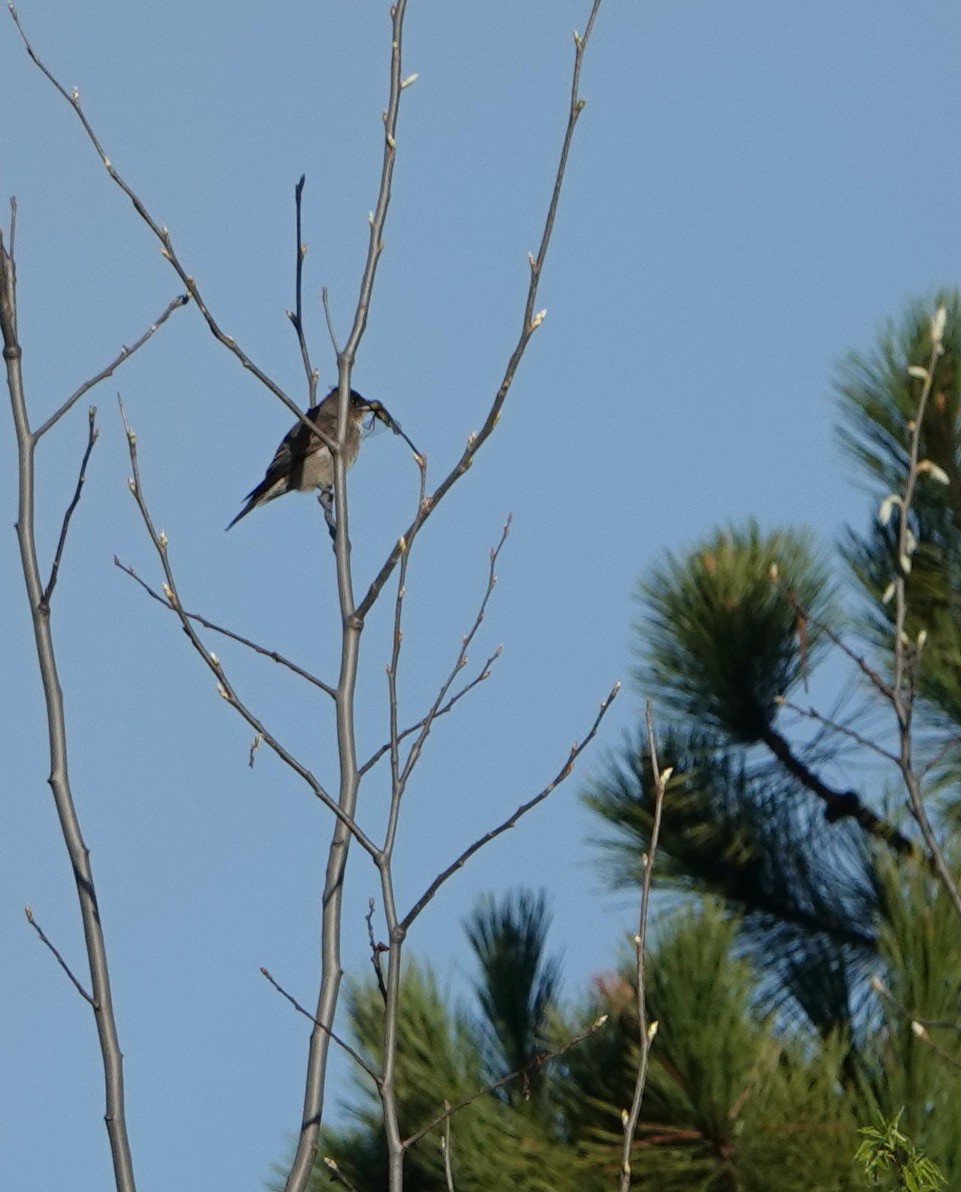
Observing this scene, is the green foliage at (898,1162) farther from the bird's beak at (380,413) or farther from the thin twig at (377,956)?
the bird's beak at (380,413)

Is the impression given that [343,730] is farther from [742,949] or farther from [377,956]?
[742,949]

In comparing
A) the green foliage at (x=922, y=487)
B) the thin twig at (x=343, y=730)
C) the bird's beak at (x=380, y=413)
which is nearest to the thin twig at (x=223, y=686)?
the thin twig at (x=343, y=730)

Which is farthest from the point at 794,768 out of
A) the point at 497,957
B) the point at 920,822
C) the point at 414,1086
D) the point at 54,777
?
the point at 54,777

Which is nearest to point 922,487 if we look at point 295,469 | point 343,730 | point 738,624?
point 738,624

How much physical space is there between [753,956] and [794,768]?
0.53 metres

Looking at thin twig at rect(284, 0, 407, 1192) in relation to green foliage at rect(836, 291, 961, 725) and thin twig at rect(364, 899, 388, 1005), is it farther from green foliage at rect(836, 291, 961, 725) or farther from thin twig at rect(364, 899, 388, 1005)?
green foliage at rect(836, 291, 961, 725)

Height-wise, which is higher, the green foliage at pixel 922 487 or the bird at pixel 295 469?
the bird at pixel 295 469

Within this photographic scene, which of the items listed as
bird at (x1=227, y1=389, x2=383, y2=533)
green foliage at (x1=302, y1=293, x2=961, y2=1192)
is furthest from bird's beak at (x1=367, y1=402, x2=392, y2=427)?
bird at (x1=227, y1=389, x2=383, y2=533)

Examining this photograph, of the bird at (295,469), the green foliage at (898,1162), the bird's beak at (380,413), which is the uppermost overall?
the bird at (295,469)

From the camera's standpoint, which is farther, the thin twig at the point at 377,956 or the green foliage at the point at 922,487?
the green foliage at the point at 922,487

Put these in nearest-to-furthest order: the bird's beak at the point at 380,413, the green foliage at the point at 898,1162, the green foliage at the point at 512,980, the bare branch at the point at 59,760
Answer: the bare branch at the point at 59,760 → the green foliage at the point at 898,1162 → the bird's beak at the point at 380,413 → the green foliage at the point at 512,980

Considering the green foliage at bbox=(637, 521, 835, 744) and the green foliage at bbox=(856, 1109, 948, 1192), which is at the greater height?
the green foliage at bbox=(637, 521, 835, 744)

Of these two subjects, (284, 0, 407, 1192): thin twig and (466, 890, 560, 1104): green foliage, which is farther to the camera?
(466, 890, 560, 1104): green foliage

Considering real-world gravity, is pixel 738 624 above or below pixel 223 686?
above
